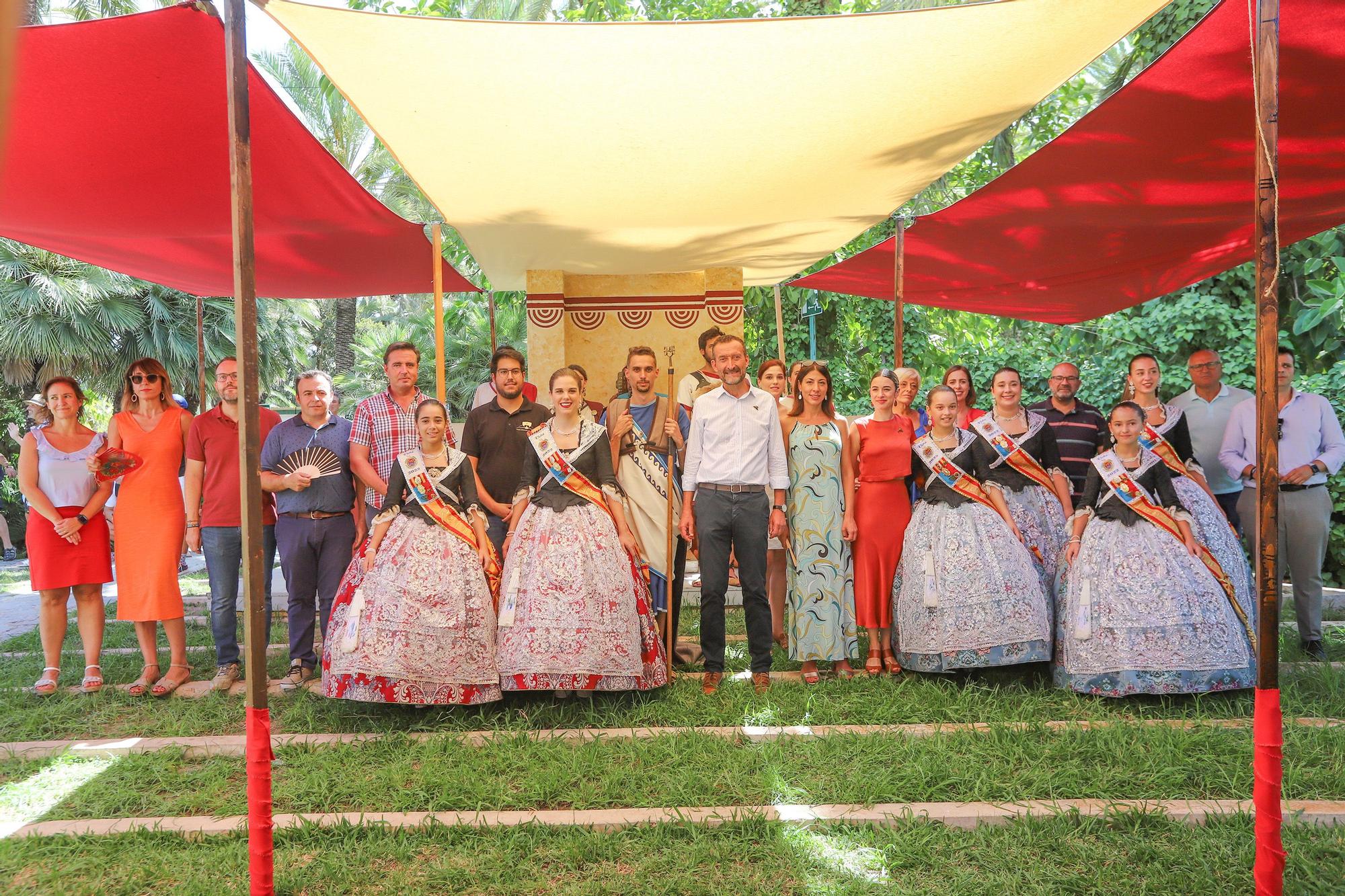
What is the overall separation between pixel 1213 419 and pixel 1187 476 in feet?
4.22

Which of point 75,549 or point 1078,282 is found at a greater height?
point 1078,282

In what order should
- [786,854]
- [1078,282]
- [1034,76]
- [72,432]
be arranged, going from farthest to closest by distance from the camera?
[1078,282] < [72,432] < [1034,76] < [786,854]

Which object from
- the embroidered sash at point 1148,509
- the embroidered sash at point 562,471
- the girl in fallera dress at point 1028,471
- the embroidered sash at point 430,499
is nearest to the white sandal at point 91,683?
the embroidered sash at point 430,499

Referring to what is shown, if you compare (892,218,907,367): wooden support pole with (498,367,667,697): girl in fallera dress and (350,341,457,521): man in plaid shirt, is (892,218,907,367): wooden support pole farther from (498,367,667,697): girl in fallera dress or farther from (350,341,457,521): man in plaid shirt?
(350,341,457,521): man in plaid shirt

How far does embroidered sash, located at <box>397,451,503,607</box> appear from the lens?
4.34 meters

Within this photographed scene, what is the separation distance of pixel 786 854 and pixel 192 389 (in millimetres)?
13230

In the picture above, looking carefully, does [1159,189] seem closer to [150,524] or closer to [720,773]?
[720,773]

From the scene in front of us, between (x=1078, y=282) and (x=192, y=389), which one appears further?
(x=192, y=389)

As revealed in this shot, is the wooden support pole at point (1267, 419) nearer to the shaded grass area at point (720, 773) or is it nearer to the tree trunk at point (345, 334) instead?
the shaded grass area at point (720, 773)

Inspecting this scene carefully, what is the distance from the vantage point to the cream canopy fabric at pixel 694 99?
3.17 m

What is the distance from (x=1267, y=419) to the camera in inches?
108

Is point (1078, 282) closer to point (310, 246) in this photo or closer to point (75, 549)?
point (310, 246)

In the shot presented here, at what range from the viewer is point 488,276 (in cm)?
873

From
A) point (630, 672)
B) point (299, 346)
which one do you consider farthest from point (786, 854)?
point (299, 346)
